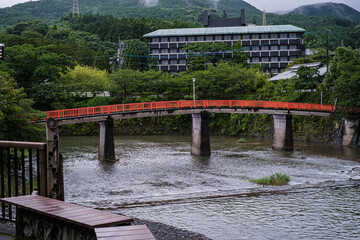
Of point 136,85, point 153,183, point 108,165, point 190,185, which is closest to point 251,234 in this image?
point 190,185

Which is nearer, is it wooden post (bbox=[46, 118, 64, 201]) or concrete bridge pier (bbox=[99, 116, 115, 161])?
wooden post (bbox=[46, 118, 64, 201])

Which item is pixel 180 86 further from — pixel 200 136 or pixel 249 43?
pixel 249 43

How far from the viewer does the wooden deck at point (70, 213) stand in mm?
7320

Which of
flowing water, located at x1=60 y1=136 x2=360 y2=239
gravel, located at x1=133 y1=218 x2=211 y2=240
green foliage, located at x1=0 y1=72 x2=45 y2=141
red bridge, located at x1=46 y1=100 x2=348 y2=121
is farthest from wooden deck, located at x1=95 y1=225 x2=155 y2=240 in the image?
red bridge, located at x1=46 y1=100 x2=348 y2=121

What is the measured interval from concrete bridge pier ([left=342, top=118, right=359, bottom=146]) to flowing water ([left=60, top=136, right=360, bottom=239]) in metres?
2.27

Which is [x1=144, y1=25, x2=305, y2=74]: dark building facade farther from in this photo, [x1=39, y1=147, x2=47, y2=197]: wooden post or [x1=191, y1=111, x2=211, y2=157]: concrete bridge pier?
[x1=39, y1=147, x2=47, y2=197]: wooden post

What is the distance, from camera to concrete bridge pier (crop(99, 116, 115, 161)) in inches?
1542

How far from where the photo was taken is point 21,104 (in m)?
29.9

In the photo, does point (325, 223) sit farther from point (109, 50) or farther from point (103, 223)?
point (109, 50)

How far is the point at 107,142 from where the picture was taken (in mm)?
39562

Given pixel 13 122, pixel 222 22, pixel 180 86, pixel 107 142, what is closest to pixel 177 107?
pixel 107 142

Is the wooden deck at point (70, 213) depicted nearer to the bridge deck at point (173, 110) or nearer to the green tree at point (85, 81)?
the bridge deck at point (173, 110)

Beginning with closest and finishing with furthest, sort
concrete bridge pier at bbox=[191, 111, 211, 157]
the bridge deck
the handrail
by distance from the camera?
the bridge deck, the handrail, concrete bridge pier at bbox=[191, 111, 211, 157]

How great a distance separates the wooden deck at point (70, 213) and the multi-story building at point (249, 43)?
89.0 metres
